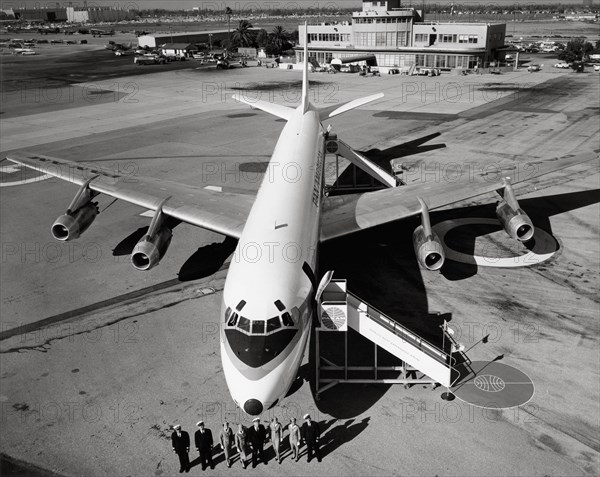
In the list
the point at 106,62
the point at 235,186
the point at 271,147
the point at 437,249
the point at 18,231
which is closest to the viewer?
the point at 437,249

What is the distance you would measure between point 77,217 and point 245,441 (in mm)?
17606

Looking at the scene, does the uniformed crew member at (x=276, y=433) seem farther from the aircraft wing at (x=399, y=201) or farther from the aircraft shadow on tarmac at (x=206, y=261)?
the aircraft shadow on tarmac at (x=206, y=261)

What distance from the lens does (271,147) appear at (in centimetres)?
5256

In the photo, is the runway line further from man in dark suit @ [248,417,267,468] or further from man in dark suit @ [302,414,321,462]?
man in dark suit @ [302,414,321,462]

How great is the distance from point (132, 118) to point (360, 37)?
6679cm

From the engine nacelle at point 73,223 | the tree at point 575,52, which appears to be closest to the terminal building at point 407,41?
the tree at point 575,52

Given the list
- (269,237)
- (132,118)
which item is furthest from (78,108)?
(269,237)

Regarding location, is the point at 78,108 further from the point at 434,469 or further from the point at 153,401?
the point at 434,469

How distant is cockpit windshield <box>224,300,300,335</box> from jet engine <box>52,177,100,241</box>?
15220 millimetres

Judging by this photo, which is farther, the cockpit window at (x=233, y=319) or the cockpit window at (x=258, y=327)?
the cockpit window at (x=233, y=319)

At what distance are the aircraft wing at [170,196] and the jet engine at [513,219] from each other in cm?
1354

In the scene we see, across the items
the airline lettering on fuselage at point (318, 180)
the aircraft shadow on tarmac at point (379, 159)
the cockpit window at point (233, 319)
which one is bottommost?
the aircraft shadow on tarmac at point (379, 159)

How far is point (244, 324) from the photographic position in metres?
15.0

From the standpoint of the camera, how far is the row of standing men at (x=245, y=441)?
15.1 meters
